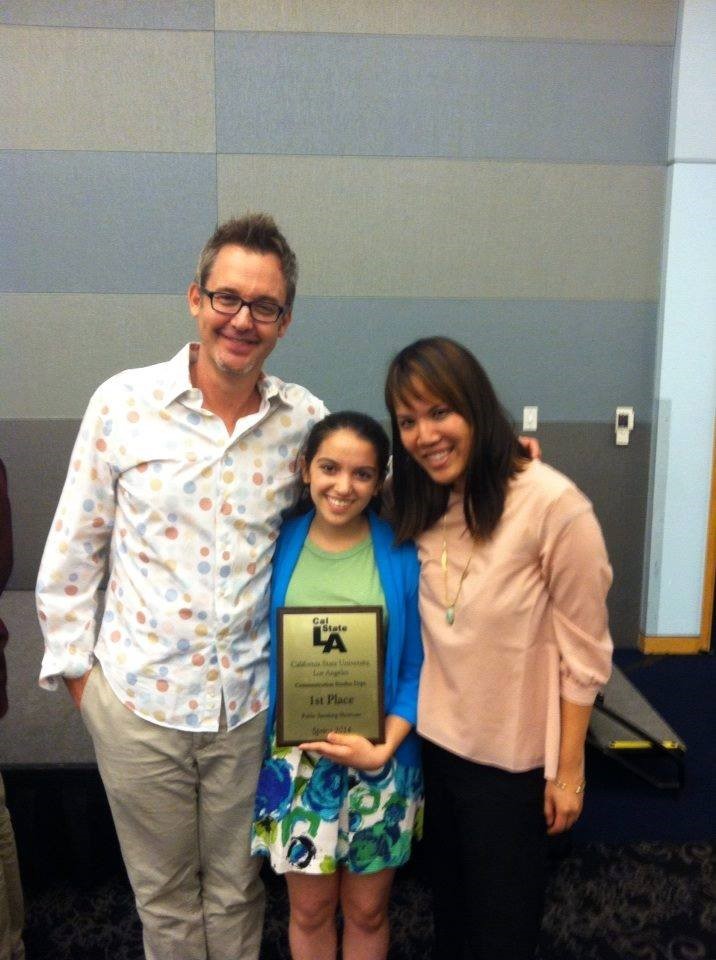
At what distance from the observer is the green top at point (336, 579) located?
1401 millimetres

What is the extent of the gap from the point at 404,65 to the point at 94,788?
132 inches

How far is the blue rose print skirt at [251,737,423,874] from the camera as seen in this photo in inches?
55.0

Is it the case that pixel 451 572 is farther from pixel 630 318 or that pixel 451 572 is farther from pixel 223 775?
pixel 630 318

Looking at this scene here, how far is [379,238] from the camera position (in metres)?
3.57

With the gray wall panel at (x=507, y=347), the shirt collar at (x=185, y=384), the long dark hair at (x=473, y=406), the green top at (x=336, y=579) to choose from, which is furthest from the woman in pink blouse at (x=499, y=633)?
the gray wall panel at (x=507, y=347)

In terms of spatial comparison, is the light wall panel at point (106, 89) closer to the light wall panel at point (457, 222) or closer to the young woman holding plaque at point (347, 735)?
the light wall panel at point (457, 222)

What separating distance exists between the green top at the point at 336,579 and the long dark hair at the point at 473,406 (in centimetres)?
23

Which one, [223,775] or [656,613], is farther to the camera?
[656,613]

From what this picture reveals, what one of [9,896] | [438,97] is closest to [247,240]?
[9,896]

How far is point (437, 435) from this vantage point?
4.21 ft

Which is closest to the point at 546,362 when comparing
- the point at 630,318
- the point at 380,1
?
the point at 630,318

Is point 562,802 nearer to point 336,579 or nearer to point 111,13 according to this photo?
point 336,579

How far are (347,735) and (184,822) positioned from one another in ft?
1.37

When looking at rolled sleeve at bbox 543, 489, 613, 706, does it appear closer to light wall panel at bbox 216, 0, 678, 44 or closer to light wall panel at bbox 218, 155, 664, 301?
light wall panel at bbox 218, 155, 664, 301
